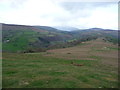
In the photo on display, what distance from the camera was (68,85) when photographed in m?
13.8

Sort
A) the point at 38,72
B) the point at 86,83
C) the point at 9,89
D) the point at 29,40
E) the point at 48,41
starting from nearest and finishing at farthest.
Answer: the point at 9,89, the point at 86,83, the point at 38,72, the point at 29,40, the point at 48,41

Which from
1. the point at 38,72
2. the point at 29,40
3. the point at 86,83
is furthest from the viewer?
the point at 29,40

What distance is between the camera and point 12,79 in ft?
49.7

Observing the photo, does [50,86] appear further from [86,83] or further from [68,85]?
[86,83]

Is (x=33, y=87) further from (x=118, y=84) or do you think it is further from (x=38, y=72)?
(x=118, y=84)

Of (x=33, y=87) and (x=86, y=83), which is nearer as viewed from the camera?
(x=33, y=87)

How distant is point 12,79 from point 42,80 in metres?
2.39

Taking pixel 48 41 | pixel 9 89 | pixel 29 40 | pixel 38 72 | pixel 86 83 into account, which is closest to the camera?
pixel 9 89

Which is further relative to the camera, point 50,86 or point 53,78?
point 53,78

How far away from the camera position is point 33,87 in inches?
521

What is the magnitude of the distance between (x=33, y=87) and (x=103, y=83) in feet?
18.1

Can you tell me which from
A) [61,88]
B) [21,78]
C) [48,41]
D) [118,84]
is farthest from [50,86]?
[48,41]

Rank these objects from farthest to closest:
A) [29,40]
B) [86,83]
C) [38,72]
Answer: [29,40] → [38,72] → [86,83]

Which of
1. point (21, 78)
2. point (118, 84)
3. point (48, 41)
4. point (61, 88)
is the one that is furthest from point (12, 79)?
point (48, 41)
